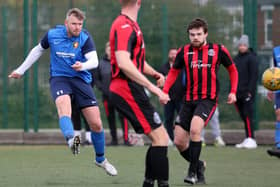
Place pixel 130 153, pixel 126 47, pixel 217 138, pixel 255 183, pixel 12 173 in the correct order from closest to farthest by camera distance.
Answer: pixel 126 47, pixel 255 183, pixel 12 173, pixel 130 153, pixel 217 138

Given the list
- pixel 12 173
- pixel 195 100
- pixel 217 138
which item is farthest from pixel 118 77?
pixel 217 138

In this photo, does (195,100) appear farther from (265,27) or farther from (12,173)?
(265,27)

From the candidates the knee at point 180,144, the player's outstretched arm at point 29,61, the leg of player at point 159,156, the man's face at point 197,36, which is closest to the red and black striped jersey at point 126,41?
the leg of player at point 159,156

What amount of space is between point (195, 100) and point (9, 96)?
8284 millimetres

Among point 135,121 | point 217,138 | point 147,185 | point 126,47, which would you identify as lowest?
point 217,138

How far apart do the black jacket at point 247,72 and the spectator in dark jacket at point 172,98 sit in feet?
3.89

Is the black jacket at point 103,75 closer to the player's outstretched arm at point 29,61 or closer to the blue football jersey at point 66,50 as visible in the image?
the blue football jersey at point 66,50

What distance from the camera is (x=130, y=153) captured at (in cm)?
1449

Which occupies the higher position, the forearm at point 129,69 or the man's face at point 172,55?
the forearm at point 129,69

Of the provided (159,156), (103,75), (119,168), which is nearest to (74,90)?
(119,168)

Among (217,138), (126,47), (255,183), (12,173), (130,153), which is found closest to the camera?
(126,47)

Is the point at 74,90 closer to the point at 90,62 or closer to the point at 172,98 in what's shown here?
the point at 90,62

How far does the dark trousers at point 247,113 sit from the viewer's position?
1609 centimetres

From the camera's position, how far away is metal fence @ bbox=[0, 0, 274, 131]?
16984 mm
